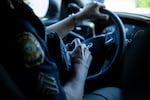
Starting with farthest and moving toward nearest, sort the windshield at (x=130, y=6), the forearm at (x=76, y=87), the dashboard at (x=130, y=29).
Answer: the windshield at (x=130, y=6), the dashboard at (x=130, y=29), the forearm at (x=76, y=87)

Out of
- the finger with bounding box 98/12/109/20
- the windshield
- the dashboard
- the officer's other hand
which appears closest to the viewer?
the officer's other hand

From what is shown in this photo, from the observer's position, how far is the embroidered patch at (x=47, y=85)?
41.2 inches

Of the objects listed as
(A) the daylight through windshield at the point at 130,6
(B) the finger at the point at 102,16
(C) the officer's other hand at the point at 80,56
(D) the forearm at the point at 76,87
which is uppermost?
(B) the finger at the point at 102,16

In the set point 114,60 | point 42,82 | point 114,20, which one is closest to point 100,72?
point 114,60

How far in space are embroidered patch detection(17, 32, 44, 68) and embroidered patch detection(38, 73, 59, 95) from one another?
0.05 m

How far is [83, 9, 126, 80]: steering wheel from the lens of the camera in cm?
159

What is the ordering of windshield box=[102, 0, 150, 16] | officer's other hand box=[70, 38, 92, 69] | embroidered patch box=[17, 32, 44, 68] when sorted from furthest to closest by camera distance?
1. windshield box=[102, 0, 150, 16]
2. officer's other hand box=[70, 38, 92, 69]
3. embroidered patch box=[17, 32, 44, 68]

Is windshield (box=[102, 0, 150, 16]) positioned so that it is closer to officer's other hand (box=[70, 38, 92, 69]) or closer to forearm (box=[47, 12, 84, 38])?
forearm (box=[47, 12, 84, 38])

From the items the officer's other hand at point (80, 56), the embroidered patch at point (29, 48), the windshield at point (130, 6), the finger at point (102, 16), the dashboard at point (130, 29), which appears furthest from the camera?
the windshield at point (130, 6)

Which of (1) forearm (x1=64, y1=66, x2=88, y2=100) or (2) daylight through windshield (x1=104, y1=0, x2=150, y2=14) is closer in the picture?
(1) forearm (x1=64, y1=66, x2=88, y2=100)

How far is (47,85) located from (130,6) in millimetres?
1271

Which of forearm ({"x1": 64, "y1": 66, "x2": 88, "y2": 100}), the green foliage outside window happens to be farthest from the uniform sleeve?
the green foliage outside window

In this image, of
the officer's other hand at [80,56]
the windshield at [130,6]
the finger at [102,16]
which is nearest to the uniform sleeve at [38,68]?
the officer's other hand at [80,56]

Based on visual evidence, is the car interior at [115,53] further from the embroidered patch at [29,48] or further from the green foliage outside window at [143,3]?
the green foliage outside window at [143,3]
